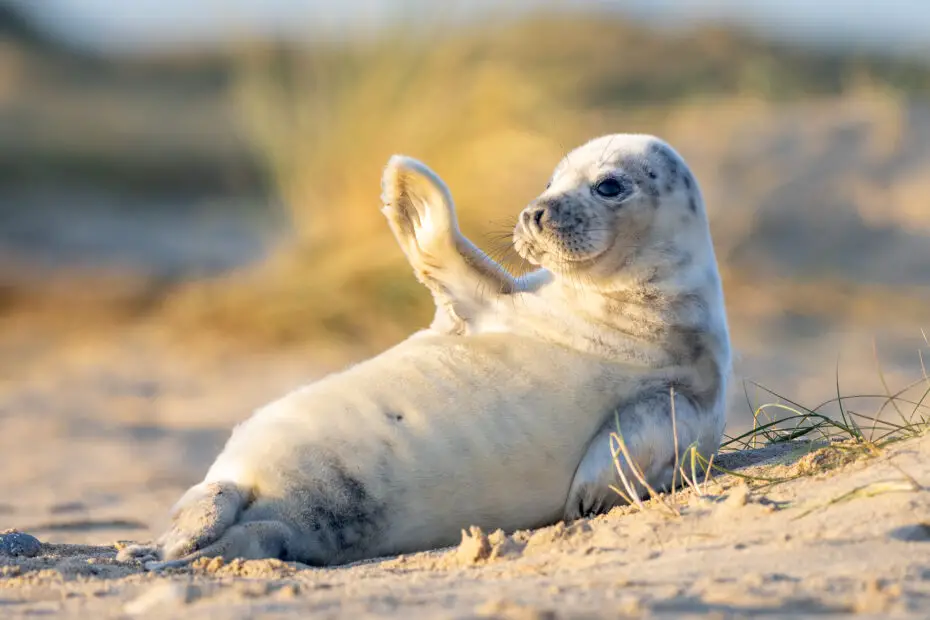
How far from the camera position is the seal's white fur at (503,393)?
3.41 metres

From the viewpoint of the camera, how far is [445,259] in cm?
398

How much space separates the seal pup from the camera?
3756mm

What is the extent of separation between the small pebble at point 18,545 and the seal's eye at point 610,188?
191 cm

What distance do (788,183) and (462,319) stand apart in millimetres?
8011

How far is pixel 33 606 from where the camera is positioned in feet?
8.86

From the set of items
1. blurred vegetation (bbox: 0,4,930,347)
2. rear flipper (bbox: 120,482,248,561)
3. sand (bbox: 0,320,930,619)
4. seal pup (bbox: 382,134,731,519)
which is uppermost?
blurred vegetation (bbox: 0,4,930,347)

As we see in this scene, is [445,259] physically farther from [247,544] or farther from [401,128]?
[401,128]

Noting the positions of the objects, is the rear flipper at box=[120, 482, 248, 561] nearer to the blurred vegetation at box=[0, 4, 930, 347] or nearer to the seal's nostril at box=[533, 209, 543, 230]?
the seal's nostril at box=[533, 209, 543, 230]

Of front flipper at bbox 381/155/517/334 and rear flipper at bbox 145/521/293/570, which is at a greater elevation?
front flipper at bbox 381/155/517/334

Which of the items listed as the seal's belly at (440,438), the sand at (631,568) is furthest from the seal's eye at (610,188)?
the sand at (631,568)

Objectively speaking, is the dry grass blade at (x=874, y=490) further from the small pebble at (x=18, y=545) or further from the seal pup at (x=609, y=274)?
the small pebble at (x=18, y=545)

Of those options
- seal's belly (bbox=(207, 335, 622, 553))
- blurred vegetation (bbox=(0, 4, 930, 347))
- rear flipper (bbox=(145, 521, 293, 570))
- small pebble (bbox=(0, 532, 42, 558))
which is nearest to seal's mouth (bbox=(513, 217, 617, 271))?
seal's belly (bbox=(207, 335, 622, 553))

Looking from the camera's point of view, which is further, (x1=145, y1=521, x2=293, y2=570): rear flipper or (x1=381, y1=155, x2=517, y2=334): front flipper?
(x1=381, y1=155, x2=517, y2=334): front flipper

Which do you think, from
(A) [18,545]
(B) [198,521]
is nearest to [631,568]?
(B) [198,521]
